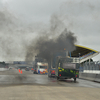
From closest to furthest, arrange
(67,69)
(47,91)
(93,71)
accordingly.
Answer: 1. (47,91)
2. (67,69)
3. (93,71)

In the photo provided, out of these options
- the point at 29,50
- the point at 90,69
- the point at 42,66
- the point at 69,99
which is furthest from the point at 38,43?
the point at 69,99

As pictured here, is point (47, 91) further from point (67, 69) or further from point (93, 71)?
point (93, 71)

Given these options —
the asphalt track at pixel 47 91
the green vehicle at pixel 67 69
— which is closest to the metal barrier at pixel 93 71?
the green vehicle at pixel 67 69

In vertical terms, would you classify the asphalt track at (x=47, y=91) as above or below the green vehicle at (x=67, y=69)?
below

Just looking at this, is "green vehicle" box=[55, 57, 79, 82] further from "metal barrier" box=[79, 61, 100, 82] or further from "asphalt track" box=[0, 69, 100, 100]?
"asphalt track" box=[0, 69, 100, 100]

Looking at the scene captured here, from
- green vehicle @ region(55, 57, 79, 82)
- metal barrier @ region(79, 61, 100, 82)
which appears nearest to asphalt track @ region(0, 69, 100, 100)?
green vehicle @ region(55, 57, 79, 82)

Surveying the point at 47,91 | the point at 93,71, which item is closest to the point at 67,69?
the point at 93,71

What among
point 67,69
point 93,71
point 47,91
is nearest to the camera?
point 47,91

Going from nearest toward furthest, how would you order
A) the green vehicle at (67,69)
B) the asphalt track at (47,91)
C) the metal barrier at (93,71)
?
1. the asphalt track at (47,91)
2. the green vehicle at (67,69)
3. the metal barrier at (93,71)

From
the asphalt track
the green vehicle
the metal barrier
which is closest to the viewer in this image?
the asphalt track

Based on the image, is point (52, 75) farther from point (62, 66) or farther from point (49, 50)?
point (62, 66)

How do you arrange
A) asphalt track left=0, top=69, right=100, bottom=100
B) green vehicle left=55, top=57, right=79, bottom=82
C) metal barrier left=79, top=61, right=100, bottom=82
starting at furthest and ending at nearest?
metal barrier left=79, top=61, right=100, bottom=82
green vehicle left=55, top=57, right=79, bottom=82
asphalt track left=0, top=69, right=100, bottom=100

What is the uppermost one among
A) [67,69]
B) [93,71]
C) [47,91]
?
[93,71]

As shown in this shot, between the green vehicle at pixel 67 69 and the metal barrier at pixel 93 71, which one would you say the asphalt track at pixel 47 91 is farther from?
the metal barrier at pixel 93 71
